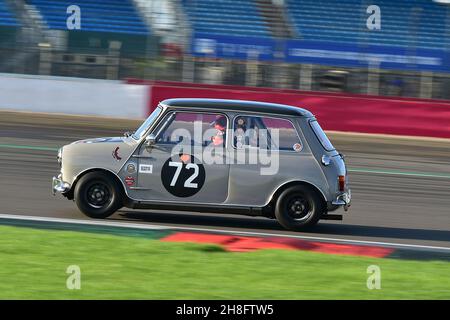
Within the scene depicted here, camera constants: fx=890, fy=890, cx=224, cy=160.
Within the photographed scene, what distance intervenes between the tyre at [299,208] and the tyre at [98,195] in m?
1.85

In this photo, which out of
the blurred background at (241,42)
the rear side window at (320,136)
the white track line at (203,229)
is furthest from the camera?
the blurred background at (241,42)

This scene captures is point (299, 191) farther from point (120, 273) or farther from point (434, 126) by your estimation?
point (434, 126)

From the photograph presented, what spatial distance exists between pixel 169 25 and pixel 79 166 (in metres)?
16.3

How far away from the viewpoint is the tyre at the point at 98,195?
33.2 ft

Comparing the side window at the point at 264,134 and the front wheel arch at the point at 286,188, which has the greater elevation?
the side window at the point at 264,134

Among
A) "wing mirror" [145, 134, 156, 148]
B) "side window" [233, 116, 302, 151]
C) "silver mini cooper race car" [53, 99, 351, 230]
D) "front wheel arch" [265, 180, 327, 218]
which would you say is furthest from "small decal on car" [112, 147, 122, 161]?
"front wheel arch" [265, 180, 327, 218]

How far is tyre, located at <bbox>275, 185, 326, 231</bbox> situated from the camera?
33.1 ft

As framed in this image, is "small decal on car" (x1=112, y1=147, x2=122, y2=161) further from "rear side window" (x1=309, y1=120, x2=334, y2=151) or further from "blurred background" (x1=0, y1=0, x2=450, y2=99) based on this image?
"blurred background" (x1=0, y1=0, x2=450, y2=99)

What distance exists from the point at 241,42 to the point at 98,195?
632 inches

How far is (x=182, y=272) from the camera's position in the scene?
7.61 metres

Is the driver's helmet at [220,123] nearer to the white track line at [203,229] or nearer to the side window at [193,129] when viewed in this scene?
the side window at [193,129]

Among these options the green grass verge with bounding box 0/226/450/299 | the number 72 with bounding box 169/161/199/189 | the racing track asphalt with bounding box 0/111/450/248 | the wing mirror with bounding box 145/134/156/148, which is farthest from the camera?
the racing track asphalt with bounding box 0/111/450/248

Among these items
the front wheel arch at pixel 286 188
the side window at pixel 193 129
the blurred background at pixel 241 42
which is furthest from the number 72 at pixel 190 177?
the blurred background at pixel 241 42

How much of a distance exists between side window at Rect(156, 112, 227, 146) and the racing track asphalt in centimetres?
102
